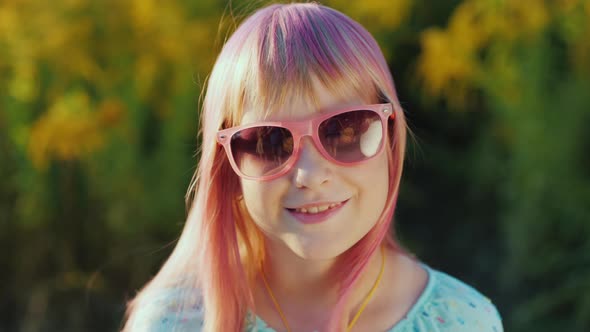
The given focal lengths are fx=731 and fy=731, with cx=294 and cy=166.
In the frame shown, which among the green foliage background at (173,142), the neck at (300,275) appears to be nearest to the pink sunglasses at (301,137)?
the neck at (300,275)

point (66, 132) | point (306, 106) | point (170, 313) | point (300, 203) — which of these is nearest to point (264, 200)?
point (300, 203)

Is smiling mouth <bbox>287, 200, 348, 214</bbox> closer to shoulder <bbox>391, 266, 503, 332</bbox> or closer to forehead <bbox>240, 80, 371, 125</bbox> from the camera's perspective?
forehead <bbox>240, 80, 371, 125</bbox>

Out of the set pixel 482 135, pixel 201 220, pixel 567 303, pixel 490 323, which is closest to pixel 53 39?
pixel 201 220

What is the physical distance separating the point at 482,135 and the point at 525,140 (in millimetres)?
307

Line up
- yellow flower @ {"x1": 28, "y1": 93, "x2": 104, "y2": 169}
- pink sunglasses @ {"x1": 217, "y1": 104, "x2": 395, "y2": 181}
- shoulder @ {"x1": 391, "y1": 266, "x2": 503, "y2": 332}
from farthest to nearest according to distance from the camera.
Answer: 1. yellow flower @ {"x1": 28, "y1": 93, "x2": 104, "y2": 169}
2. shoulder @ {"x1": 391, "y1": 266, "x2": 503, "y2": 332}
3. pink sunglasses @ {"x1": 217, "y1": 104, "x2": 395, "y2": 181}

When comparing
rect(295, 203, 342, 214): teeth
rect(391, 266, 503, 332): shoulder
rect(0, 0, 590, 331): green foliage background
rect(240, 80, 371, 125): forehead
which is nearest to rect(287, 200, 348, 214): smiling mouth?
rect(295, 203, 342, 214): teeth

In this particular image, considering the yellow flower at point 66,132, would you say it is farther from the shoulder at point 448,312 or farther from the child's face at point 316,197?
the shoulder at point 448,312

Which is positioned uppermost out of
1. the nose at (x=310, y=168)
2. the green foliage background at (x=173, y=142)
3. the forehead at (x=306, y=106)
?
the forehead at (x=306, y=106)

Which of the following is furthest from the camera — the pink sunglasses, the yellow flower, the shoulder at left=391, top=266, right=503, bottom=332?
the yellow flower

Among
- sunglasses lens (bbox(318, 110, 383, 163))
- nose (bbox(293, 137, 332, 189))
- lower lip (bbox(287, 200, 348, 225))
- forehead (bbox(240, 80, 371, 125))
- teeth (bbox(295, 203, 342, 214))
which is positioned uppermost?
forehead (bbox(240, 80, 371, 125))

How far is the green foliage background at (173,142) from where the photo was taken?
243cm

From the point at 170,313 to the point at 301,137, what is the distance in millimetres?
442

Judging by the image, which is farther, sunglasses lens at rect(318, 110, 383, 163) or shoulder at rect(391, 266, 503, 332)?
shoulder at rect(391, 266, 503, 332)

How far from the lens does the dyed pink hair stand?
1154 millimetres
